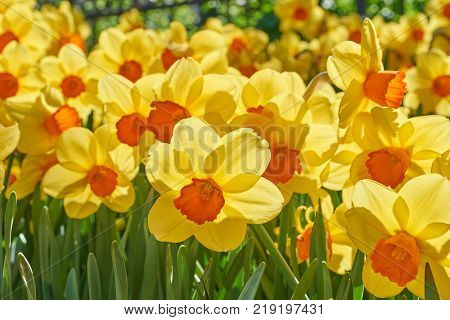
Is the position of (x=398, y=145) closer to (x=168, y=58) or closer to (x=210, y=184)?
(x=210, y=184)

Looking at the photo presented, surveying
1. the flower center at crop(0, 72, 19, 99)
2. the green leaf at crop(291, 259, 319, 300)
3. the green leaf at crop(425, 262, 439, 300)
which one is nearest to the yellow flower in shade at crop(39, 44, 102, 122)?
the flower center at crop(0, 72, 19, 99)

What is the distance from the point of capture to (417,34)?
333cm

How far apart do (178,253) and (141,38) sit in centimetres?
103

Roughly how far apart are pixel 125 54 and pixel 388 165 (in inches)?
46.0

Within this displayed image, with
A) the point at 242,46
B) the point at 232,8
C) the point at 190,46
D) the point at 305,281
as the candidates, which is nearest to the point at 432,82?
the point at 190,46

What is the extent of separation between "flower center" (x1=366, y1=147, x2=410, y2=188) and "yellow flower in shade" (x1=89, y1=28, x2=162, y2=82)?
39.0 inches

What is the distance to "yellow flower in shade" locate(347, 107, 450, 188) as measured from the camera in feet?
3.55

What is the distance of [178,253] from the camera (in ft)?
3.75

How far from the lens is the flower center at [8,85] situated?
1761 mm

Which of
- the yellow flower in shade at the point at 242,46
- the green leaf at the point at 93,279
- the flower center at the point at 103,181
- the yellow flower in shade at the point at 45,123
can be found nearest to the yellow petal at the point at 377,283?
the green leaf at the point at 93,279

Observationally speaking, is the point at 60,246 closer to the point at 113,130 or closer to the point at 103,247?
the point at 103,247

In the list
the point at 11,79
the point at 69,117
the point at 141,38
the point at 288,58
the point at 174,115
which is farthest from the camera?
the point at 288,58

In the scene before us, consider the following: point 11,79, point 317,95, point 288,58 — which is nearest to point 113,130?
point 317,95
